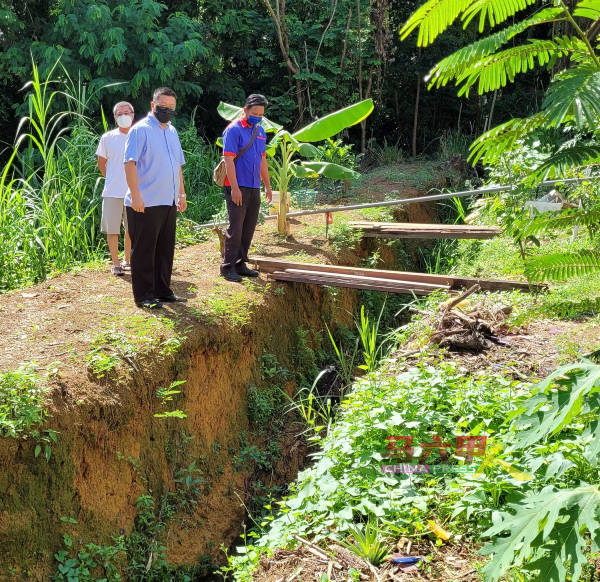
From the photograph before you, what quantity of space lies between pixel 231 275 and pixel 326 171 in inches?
86.0

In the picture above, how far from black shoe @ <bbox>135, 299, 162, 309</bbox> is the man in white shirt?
106 centimetres

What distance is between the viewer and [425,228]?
8.42 m

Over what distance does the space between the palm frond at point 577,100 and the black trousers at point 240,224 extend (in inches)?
191

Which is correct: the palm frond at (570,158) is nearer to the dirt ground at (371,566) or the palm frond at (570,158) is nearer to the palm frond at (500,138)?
the palm frond at (500,138)

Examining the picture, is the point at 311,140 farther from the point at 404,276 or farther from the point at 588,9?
the point at 588,9

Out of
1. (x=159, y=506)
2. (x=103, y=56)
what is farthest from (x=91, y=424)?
(x=103, y=56)

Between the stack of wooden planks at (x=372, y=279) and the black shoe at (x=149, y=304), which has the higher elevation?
the stack of wooden planks at (x=372, y=279)

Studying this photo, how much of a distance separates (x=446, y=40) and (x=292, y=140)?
8406 millimetres

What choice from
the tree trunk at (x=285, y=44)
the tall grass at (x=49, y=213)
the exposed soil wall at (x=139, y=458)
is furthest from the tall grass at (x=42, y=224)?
the tree trunk at (x=285, y=44)

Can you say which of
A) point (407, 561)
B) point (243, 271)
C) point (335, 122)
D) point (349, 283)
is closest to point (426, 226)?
point (335, 122)

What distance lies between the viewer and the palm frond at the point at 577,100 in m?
1.80

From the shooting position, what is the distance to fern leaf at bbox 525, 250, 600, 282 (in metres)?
2.52

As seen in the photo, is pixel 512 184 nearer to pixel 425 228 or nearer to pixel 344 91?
pixel 425 228

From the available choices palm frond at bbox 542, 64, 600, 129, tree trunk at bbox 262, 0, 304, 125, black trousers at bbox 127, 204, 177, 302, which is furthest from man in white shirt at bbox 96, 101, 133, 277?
tree trunk at bbox 262, 0, 304, 125
